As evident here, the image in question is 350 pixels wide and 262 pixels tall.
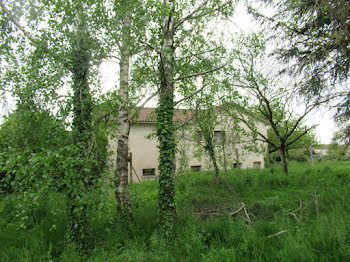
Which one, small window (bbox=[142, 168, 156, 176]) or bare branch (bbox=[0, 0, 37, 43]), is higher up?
bare branch (bbox=[0, 0, 37, 43])

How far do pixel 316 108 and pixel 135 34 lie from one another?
6.31 m

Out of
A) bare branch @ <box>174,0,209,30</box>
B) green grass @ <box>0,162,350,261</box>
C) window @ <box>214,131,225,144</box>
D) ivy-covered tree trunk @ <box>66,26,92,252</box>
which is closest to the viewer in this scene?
green grass @ <box>0,162,350,261</box>

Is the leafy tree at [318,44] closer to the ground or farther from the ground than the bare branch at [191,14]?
closer to the ground

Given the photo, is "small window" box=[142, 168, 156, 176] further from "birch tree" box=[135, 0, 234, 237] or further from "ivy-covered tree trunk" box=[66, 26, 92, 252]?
"ivy-covered tree trunk" box=[66, 26, 92, 252]

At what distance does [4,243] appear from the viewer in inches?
185

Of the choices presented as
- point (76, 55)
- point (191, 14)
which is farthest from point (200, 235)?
point (191, 14)

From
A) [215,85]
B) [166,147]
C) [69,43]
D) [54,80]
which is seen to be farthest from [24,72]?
[215,85]

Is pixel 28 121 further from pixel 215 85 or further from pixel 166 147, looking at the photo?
pixel 215 85

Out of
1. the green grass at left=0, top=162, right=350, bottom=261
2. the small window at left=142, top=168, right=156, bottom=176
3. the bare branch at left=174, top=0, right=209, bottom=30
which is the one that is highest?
the bare branch at left=174, top=0, right=209, bottom=30

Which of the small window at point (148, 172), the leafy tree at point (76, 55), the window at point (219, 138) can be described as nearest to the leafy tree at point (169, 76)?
the leafy tree at point (76, 55)

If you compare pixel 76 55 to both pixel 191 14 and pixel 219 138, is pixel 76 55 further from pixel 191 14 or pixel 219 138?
pixel 219 138

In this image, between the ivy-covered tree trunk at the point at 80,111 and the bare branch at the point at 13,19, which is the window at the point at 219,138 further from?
the bare branch at the point at 13,19

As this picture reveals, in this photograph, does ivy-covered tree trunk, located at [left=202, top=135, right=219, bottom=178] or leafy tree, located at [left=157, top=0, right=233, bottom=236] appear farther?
ivy-covered tree trunk, located at [left=202, top=135, right=219, bottom=178]

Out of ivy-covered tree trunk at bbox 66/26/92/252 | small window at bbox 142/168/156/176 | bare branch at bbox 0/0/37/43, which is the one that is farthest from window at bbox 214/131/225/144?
small window at bbox 142/168/156/176
